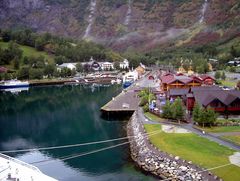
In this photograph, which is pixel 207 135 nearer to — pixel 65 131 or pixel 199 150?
pixel 199 150

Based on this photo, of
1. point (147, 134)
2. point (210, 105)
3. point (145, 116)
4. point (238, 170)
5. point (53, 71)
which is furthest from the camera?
point (53, 71)

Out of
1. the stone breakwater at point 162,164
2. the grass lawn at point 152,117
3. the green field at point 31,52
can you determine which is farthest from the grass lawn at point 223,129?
the green field at point 31,52

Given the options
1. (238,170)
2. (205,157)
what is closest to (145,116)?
(205,157)

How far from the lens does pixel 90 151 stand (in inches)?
1932

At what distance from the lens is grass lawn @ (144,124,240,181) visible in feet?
116

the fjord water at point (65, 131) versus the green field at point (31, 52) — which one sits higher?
the green field at point (31, 52)

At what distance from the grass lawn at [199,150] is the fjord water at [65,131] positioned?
4393mm

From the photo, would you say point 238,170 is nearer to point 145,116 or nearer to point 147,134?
point 147,134

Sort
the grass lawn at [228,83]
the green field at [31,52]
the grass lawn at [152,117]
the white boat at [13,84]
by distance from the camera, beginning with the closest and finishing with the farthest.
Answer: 1. the grass lawn at [152,117]
2. the grass lawn at [228,83]
3. the white boat at [13,84]
4. the green field at [31,52]

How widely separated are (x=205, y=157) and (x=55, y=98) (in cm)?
6805

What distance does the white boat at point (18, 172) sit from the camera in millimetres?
27656

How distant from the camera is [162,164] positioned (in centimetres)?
3934

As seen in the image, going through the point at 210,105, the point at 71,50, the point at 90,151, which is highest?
the point at 71,50

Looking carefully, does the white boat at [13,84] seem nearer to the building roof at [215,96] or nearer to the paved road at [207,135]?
the paved road at [207,135]
